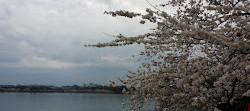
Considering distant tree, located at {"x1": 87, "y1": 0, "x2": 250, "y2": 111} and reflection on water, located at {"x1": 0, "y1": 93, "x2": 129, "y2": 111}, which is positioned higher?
distant tree, located at {"x1": 87, "y1": 0, "x2": 250, "y2": 111}

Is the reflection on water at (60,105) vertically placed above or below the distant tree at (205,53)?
below

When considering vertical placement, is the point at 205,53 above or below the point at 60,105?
above

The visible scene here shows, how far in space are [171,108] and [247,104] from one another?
243cm

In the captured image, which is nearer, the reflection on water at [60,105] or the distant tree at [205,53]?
the distant tree at [205,53]

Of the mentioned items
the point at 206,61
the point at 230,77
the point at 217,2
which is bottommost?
the point at 230,77

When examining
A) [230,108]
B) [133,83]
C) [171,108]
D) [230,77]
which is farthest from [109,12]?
[133,83]

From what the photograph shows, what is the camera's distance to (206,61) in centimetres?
318

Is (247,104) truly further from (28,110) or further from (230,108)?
(28,110)

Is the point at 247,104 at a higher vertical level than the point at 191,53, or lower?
lower

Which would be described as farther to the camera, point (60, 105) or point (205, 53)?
point (60, 105)

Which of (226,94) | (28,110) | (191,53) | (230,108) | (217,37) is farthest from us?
(28,110)

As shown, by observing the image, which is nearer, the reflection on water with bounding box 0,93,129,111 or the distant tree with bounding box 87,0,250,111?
the distant tree with bounding box 87,0,250,111

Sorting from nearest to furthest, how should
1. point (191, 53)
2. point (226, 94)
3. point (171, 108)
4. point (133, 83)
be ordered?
1. point (226, 94)
2. point (191, 53)
3. point (171, 108)
4. point (133, 83)

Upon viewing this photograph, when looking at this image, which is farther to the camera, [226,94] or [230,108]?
[226,94]
